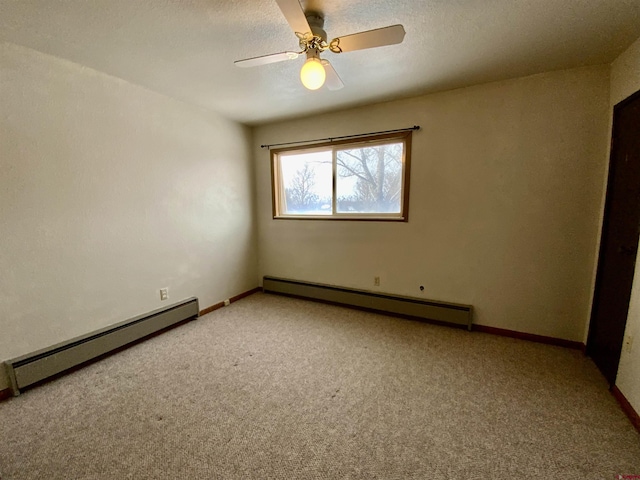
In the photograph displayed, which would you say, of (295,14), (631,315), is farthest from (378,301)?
(295,14)

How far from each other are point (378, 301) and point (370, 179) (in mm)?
1456

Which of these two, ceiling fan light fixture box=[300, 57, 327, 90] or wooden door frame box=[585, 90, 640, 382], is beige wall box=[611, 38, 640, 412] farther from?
ceiling fan light fixture box=[300, 57, 327, 90]

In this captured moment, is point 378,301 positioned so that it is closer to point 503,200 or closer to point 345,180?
point 345,180

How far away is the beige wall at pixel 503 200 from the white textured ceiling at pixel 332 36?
0.84ft

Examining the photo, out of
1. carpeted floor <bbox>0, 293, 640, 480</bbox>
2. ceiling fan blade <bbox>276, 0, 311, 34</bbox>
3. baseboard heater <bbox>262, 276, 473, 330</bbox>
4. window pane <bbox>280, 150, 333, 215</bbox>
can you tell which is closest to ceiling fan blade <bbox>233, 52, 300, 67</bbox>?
ceiling fan blade <bbox>276, 0, 311, 34</bbox>

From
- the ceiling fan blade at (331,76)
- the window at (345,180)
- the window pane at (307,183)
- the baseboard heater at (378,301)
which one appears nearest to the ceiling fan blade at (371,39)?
the ceiling fan blade at (331,76)

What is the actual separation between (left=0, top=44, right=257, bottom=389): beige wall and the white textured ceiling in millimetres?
281

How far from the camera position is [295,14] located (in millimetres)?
1286

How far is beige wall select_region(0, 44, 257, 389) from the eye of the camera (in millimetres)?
1826

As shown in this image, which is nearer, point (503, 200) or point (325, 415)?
point (325, 415)

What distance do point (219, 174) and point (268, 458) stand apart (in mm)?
Answer: 2951

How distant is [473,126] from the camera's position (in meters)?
2.54

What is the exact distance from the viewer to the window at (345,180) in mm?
2986

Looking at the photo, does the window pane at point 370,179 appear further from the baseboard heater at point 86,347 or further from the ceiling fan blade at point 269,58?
the baseboard heater at point 86,347
